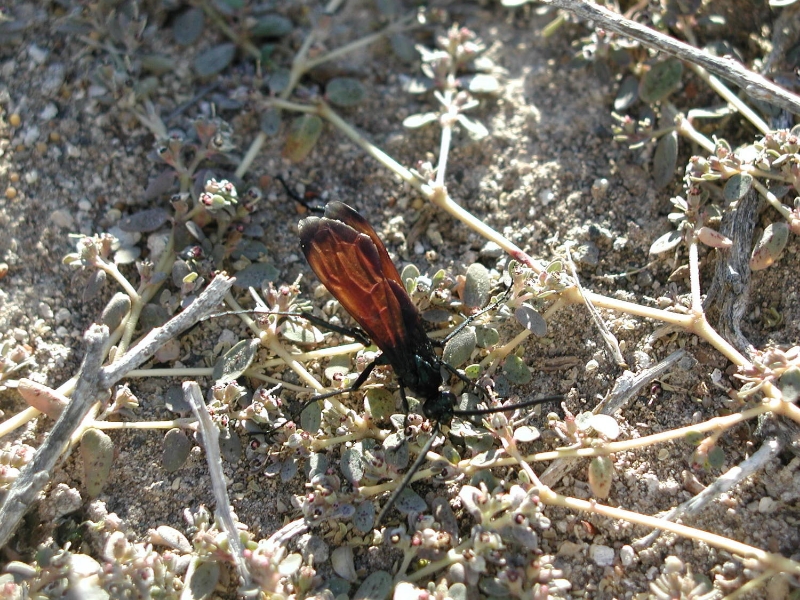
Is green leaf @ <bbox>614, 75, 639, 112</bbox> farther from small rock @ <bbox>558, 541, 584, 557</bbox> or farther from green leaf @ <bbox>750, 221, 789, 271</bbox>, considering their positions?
small rock @ <bbox>558, 541, 584, 557</bbox>

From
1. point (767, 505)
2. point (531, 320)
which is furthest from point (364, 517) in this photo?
point (767, 505)

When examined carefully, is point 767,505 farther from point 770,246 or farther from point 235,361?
point 235,361

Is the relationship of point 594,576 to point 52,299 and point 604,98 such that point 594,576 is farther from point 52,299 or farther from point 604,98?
point 52,299

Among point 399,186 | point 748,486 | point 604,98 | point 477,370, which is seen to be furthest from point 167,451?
point 604,98

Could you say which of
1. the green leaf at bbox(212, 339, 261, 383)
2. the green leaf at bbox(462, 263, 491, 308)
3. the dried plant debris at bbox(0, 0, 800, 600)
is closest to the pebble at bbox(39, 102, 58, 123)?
the dried plant debris at bbox(0, 0, 800, 600)

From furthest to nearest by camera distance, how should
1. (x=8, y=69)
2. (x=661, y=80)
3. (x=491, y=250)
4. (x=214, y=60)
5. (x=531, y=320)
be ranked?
(x=214, y=60), (x=8, y=69), (x=661, y=80), (x=491, y=250), (x=531, y=320)

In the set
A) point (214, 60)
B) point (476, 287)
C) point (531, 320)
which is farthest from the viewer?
point (214, 60)
